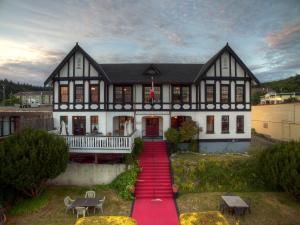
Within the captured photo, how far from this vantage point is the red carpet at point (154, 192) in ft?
54.4

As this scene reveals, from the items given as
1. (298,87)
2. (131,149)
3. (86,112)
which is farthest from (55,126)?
(298,87)

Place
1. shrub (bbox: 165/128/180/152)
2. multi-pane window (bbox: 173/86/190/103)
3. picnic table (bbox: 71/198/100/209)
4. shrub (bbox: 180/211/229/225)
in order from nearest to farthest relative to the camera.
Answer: shrub (bbox: 180/211/229/225)
picnic table (bbox: 71/198/100/209)
shrub (bbox: 165/128/180/152)
multi-pane window (bbox: 173/86/190/103)

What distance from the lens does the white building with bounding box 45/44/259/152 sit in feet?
90.6

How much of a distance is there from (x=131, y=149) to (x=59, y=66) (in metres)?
12.1

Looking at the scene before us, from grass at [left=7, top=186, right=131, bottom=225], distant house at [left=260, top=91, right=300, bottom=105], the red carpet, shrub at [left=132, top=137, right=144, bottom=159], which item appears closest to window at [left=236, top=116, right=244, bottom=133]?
the red carpet

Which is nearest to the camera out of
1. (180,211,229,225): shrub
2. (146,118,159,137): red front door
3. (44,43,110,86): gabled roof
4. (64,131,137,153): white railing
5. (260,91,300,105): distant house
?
(180,211,229,225): shrub

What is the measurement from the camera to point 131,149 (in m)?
22.2

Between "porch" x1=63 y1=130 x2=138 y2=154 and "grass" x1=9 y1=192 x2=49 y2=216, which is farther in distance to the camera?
"porch" x1=63 y1=130 x2=138 y2=154

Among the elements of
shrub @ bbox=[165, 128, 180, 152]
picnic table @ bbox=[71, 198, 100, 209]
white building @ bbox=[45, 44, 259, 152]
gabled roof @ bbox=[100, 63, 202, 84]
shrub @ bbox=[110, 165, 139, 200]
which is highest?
gabled roof @ bbox=[100, 63, 202, 84]

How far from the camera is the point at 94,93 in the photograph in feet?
91.4

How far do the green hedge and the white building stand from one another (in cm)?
530

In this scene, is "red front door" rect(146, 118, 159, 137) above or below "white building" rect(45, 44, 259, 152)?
below

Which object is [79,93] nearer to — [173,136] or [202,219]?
[173,136]

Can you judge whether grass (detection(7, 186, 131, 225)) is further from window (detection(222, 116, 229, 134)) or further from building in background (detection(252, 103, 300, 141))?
building in background (detection(252, 103, 300, 141))
